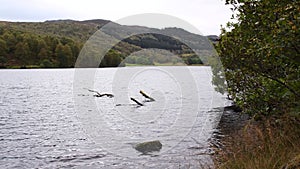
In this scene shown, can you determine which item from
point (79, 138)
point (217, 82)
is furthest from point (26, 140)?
point (217, 82)

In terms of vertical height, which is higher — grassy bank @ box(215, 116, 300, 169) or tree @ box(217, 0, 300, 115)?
tree @ box(217, 0, 300, 115)

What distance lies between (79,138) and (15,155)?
19.1 feet

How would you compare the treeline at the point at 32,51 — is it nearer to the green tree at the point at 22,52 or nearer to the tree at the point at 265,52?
the green tree at the point at 22,52

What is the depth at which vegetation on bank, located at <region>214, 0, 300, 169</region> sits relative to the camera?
7.61 m

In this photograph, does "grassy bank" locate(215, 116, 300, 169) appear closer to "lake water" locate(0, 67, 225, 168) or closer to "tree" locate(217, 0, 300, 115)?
"tree" locate(217, 0, 300, 115)

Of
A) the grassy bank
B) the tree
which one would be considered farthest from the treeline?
the grassy bank

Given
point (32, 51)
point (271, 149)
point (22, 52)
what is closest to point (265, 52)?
point (271, 149)

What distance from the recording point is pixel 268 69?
9.09 m

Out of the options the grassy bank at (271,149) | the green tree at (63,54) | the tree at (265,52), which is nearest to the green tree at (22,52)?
the green tree at (63,54)

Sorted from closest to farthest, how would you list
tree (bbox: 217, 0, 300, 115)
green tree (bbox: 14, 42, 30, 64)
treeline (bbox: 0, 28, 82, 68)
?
tree (bbox: 217, 0, 300, 115)
green tree (bbox: 14, 42, 30, 64)
treeline (bbox: 0, 28, 82, 68)

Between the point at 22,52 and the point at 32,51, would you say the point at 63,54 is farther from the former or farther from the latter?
the point at 22,52

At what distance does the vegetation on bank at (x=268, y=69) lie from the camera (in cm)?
761

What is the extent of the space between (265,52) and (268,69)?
3.61ft

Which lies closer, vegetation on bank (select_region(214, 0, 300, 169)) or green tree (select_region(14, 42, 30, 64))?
vegetation on bank (select_region(214, 0, 300, 169))
